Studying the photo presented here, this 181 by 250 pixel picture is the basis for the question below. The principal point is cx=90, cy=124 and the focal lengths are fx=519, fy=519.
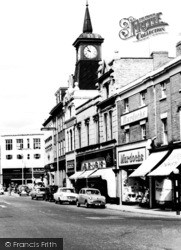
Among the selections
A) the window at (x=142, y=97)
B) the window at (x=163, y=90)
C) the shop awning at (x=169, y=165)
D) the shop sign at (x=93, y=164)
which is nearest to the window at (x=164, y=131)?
the window at (x=163, y=90)

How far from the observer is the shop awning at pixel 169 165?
32344mm

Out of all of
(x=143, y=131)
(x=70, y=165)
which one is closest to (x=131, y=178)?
(x=143, y=131)

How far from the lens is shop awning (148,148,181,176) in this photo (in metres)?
32.3

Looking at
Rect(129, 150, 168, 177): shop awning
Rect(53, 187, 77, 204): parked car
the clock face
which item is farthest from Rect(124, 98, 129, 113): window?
the clock face

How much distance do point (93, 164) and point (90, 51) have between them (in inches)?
797

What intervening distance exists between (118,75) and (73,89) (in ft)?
66.5

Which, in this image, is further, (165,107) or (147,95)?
(147,95)

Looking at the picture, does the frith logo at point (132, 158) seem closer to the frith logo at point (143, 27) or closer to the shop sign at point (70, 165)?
the frith logo at point (143, 27)

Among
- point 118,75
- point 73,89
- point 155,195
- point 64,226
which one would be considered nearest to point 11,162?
point 73,89

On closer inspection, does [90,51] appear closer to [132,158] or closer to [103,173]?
[103,173]

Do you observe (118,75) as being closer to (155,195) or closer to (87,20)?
(155,195)

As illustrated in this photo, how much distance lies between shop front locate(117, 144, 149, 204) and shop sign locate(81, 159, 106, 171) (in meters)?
5.40

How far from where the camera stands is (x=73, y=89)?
6694 centimetres

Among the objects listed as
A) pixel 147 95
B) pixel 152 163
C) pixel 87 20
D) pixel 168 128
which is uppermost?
pixel 87 20
